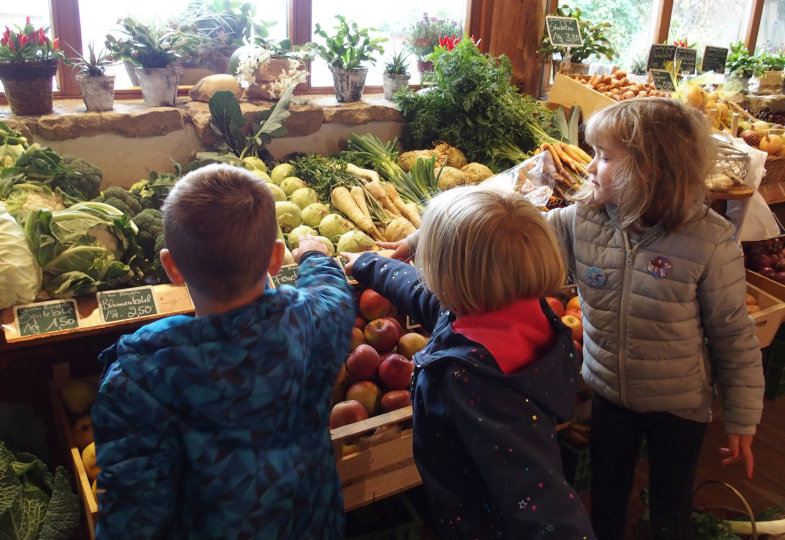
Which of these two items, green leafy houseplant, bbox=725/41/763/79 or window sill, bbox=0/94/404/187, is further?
green leafy houseplant, bbox=725/41/763/79

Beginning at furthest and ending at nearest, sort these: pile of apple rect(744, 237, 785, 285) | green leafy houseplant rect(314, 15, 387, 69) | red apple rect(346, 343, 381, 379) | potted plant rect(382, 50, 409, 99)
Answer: pile of apple rect(744, 237, 785, 285) < potted plant rect(382, 50, 409, 99) < green leafy houseplant rect(314, 15, 387, 69) < red apple rect(346, 343, 381, 379)

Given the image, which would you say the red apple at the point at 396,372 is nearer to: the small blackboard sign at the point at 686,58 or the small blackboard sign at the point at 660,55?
the small blackboard sign at the point at 660,55

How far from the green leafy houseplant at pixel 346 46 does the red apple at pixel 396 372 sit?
6.17 feet

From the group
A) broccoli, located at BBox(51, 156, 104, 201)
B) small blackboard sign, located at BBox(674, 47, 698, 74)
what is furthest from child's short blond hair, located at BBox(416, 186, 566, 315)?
small blackboard sign, located at BBox(674, 47, 698, 74)

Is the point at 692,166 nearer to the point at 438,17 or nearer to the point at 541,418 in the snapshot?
the point at 541,418

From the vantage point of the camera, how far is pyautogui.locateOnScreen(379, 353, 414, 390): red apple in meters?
2.12

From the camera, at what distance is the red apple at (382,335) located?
2.28m

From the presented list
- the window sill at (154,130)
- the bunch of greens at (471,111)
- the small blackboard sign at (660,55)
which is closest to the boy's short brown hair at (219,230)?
the window sill at (154,130)

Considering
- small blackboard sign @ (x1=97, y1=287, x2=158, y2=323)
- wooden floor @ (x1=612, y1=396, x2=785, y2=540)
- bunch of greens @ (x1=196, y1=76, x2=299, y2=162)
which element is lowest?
wooden floor @ (x1=612, y1=396, x2=785, y2=540)

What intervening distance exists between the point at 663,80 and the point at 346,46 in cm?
233

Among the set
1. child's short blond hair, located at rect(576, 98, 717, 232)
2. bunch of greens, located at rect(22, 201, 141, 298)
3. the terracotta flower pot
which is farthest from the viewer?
the terracotta flower pot

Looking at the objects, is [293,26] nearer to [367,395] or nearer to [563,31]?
[563,31]

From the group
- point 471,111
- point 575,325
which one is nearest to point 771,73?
point 471,111

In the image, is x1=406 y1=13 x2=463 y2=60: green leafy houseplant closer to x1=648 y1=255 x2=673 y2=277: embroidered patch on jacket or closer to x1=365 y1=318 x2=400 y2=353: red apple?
x1=365 y1=318 x2=400 y2=353: red apple
